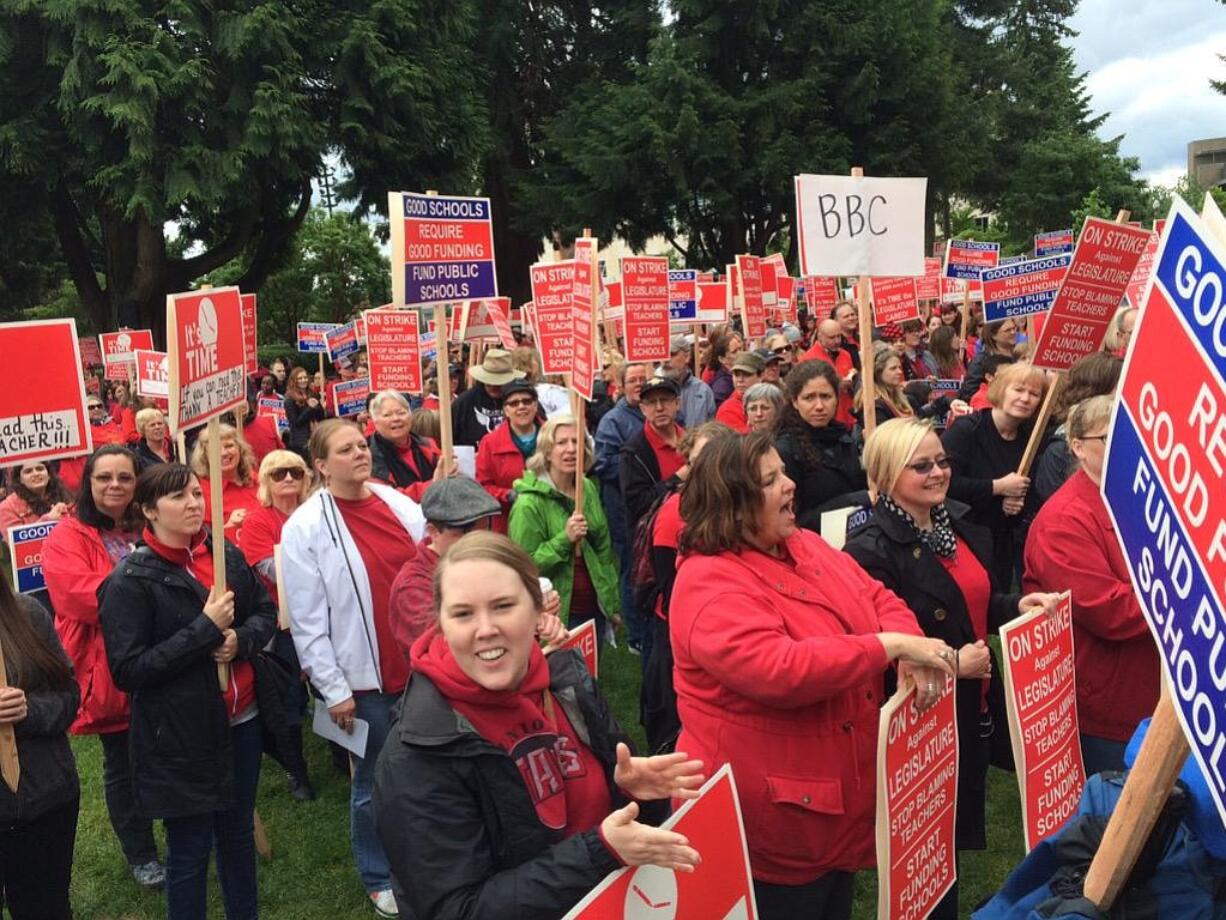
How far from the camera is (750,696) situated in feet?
8.80

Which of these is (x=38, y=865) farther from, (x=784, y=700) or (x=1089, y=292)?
(x=1089, y=292)

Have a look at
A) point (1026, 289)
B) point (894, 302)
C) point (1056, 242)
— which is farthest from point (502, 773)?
point (1056, 242)

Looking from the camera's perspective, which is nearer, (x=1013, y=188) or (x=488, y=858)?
(x=488, y=858)

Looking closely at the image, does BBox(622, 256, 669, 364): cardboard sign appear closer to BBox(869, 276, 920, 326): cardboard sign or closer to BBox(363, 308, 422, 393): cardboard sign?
BBox(363, 308, 422, 393): cardboard sign

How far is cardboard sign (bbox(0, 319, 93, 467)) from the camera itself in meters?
4.30

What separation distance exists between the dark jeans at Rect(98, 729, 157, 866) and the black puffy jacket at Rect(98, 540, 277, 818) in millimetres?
1031

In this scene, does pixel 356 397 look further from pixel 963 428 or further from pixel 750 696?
pixel 750 696

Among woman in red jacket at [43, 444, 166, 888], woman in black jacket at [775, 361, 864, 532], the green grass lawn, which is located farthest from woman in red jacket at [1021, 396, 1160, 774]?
woman in red jacket at [43, 444, 166, 888]

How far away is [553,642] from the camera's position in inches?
132

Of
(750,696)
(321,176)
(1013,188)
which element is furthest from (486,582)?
(1013,188)

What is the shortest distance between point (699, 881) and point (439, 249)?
4498mm

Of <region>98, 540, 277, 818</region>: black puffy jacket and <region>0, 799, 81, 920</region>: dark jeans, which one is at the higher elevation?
<region>98, 540, 277, 818</region>: black puffy jacket

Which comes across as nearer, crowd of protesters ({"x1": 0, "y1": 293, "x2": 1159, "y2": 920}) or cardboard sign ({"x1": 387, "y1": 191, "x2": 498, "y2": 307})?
crowd of protesters ({"x1": 0, "y1": 293, "x2": 1159, "y2": 920})

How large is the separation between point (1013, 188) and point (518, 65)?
61.7ft
